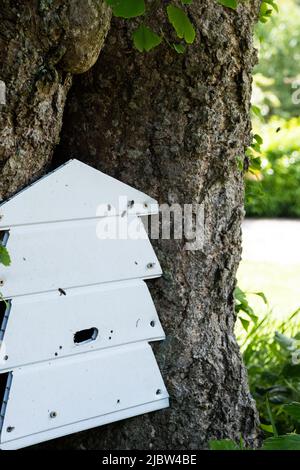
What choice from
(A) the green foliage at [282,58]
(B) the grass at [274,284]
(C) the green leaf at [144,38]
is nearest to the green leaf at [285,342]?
(C) the green leaf at [144,38]

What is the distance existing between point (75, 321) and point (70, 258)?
18 cm

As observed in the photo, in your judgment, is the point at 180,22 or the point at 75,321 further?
the point at 75,321

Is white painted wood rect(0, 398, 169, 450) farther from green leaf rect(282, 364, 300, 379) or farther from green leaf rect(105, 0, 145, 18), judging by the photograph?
green leaf rect(105, 0, 145, 18)

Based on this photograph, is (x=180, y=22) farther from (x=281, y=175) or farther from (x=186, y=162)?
(x=281, y=175)

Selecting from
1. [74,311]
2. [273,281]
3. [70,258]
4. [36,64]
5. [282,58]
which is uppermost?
[282,58]

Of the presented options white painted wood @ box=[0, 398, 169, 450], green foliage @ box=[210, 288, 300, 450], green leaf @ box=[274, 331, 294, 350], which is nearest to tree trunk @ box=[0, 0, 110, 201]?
white painted wood @ box=[0, 398, 169, 450]

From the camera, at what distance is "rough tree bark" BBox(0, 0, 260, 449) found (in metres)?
2.25

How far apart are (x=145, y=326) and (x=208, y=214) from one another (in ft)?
1.33

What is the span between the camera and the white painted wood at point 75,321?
79.3 inches

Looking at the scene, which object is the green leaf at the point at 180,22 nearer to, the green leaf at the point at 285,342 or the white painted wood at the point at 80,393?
the white painted wood at the point at 80,393

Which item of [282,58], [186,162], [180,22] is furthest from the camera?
[282,58]

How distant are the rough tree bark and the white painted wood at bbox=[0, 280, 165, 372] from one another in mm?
128

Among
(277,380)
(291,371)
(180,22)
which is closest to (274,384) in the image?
(277,380)

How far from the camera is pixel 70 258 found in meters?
2.09
